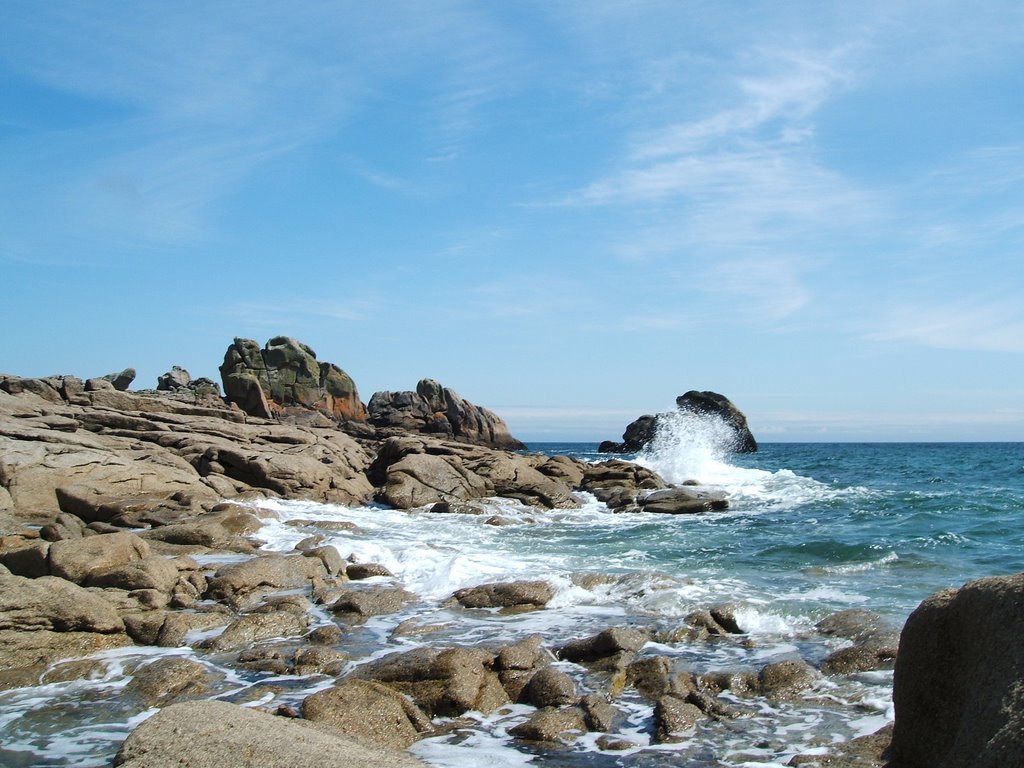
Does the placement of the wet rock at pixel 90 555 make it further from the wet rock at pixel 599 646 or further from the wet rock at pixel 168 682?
the wet rock at pixel 599 646

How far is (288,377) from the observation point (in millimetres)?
56188

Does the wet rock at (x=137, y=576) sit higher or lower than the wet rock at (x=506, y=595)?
higher

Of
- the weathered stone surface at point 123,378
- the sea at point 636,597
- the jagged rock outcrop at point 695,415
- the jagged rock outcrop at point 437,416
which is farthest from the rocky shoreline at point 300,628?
the jagged rock outcrop at point 695,415

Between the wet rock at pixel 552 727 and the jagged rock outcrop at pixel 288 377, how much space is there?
4478 cm

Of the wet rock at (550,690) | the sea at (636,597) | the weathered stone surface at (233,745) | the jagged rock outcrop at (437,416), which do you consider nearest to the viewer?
the weathered stone surface at (233,745)

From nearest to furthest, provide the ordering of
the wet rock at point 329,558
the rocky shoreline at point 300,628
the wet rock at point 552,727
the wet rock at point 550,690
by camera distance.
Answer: the rocky shoreline at point 300,628 < the wet rock at point 552,727 < the wet rock at point 550,690 < the wet rock at point 329,558

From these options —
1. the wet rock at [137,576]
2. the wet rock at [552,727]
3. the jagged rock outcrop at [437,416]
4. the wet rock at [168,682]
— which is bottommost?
the wet rock at [552,727]

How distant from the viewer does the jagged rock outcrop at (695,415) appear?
9075cm

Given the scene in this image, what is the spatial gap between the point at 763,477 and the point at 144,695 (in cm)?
4111

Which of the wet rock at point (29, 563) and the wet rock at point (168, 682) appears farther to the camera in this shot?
the wet rock at point (29, 563)

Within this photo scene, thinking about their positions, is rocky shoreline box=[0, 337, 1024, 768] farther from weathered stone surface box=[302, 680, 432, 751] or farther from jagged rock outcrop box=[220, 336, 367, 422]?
jagged rock outcrop box=[220, 336, 367, 422]

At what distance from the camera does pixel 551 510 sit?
29891 mm

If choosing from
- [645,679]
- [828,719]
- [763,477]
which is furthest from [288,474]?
[763,477]

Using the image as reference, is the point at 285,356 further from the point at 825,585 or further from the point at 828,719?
the point at 828,719
